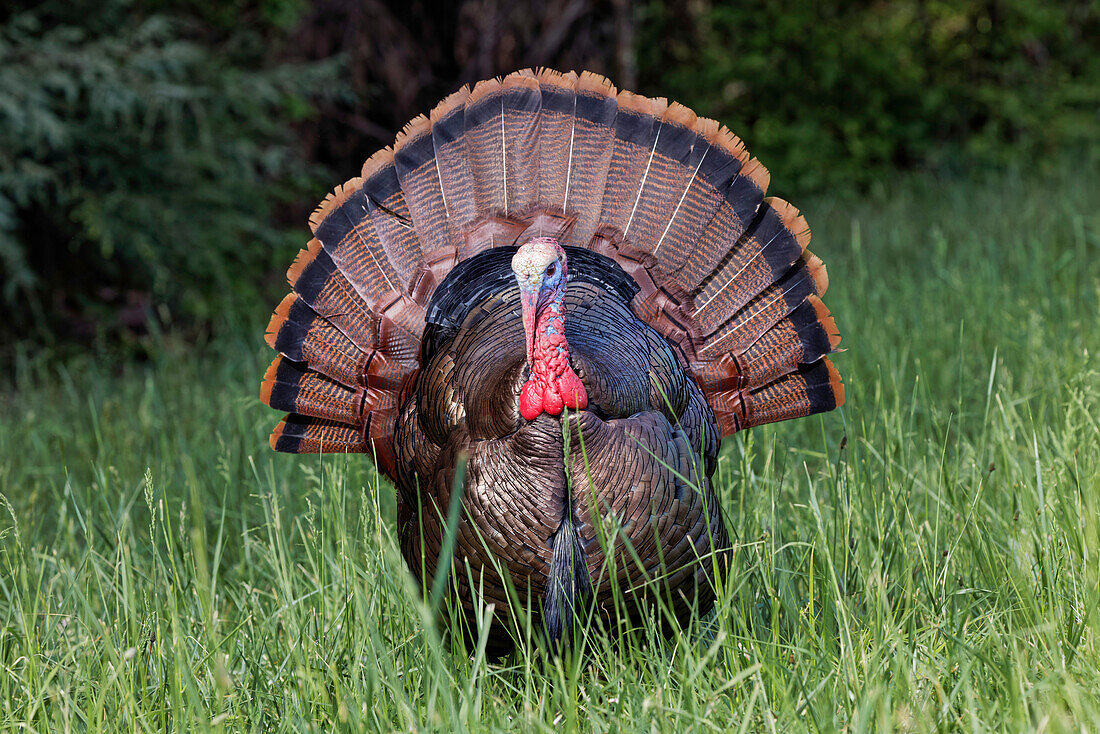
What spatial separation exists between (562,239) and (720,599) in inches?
53.8

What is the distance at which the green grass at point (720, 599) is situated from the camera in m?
1.81

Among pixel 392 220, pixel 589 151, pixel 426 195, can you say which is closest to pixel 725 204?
pixel 589 151

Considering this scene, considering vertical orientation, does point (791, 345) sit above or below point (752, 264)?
below

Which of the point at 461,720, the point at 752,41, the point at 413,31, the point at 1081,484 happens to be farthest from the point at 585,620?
the point at 752,41

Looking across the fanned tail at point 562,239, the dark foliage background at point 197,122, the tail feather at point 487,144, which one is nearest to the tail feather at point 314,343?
the fanned tail at point 562,239

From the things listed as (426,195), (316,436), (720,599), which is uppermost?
(426,195)

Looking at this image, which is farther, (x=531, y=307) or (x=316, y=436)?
(x=316, y=436)

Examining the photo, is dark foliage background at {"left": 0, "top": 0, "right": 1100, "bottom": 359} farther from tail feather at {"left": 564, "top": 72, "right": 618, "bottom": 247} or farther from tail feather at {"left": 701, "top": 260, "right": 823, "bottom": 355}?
tail feather at {"left": 701, "top": 260, "right": 823, "bottom": 355}

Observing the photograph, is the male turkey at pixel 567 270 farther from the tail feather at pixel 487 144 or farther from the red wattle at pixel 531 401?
the red wattle at pixel 531 401

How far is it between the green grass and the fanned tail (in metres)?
0.32

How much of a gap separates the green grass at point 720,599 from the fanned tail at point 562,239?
318 mm

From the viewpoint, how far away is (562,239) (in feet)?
9.82

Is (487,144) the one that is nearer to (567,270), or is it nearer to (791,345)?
(567,270)

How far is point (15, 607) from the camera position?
2.45m
